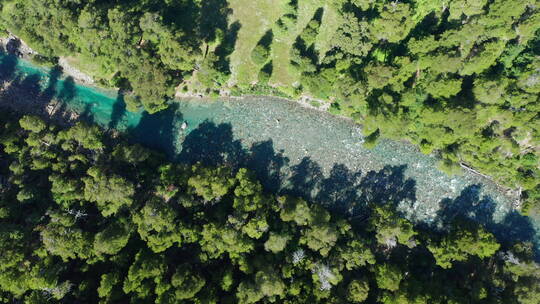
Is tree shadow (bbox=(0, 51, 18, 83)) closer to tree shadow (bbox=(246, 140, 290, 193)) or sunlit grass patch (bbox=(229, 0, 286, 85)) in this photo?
sunlit grass patch (bbox=(229, 0, 286, 85))

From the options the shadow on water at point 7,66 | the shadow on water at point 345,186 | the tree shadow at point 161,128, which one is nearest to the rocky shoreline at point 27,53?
the shadow on water at point 7,66

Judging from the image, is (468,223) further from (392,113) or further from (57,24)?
(57,24)

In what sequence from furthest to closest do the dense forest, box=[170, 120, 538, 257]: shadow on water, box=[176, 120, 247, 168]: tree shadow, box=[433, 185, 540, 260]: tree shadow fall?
1. box=[176, 120, 247, 168]: tree shadow
2. box=[170, 120, 538, 257]: shadow on water
3. box=[433, 185, 540, 260]: tree shadow
4. the dense forest

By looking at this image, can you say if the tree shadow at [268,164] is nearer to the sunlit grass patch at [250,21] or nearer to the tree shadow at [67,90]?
the sunlit grass patch at [250,21]

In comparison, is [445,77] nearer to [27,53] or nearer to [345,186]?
[345,186]

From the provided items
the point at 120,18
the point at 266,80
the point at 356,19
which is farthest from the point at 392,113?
the point at 120,18

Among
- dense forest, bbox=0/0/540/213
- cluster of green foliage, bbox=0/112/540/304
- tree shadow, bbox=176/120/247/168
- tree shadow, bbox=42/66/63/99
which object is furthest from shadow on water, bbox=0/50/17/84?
tree shadow, bbox=176/120/247/168
